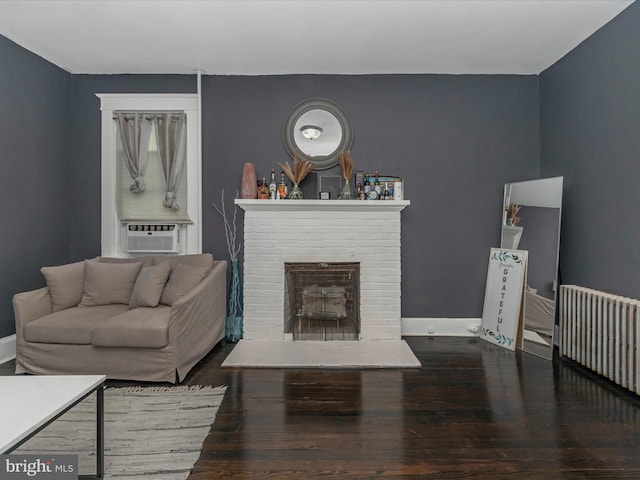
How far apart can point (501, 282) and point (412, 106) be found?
Answer: 2043 mm

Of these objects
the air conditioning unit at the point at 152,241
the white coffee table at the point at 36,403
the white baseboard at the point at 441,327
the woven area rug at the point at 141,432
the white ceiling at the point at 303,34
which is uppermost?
the white ceiling at the point at 303,34

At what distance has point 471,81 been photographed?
413 centimetres

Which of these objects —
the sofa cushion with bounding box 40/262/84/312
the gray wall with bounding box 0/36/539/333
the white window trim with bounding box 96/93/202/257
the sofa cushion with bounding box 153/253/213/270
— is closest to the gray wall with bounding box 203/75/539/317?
the gray wall with bounding box 0/36/539/333

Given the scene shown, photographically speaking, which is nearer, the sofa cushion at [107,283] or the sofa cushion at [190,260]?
the sofa cushion at [107,283]

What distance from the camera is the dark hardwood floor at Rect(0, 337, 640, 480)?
1.87 metres

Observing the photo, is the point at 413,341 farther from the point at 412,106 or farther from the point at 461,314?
the point at 412,106

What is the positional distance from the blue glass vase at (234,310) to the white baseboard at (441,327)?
1.72 meters

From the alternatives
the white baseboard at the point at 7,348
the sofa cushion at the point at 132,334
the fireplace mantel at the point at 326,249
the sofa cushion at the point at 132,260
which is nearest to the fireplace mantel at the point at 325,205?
the fireplace mantel at the point at 326,249

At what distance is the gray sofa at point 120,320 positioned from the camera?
2844 millimetres

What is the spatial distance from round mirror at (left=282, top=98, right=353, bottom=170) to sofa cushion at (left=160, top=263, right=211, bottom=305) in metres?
1.58

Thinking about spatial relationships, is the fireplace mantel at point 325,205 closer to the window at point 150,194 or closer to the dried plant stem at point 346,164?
the dried plant stem at point 346,164

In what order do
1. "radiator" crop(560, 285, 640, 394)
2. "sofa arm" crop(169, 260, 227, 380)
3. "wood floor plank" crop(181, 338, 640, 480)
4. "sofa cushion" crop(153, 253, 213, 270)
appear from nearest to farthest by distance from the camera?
Answer: "wood floor plank" crop(181, 338, 640, 480)
"radiator" crop(560, 285, 640, 394)
"sofa arm" crop(169, 260, 227, 380)
"sofa cushion" crop(153, 253, 213, 270)

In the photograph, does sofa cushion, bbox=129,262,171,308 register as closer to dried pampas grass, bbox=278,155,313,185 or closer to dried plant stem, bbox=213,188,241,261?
dried plant stem, bbox=213,188,241,261

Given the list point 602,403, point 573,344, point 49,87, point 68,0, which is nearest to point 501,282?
point 573,344
